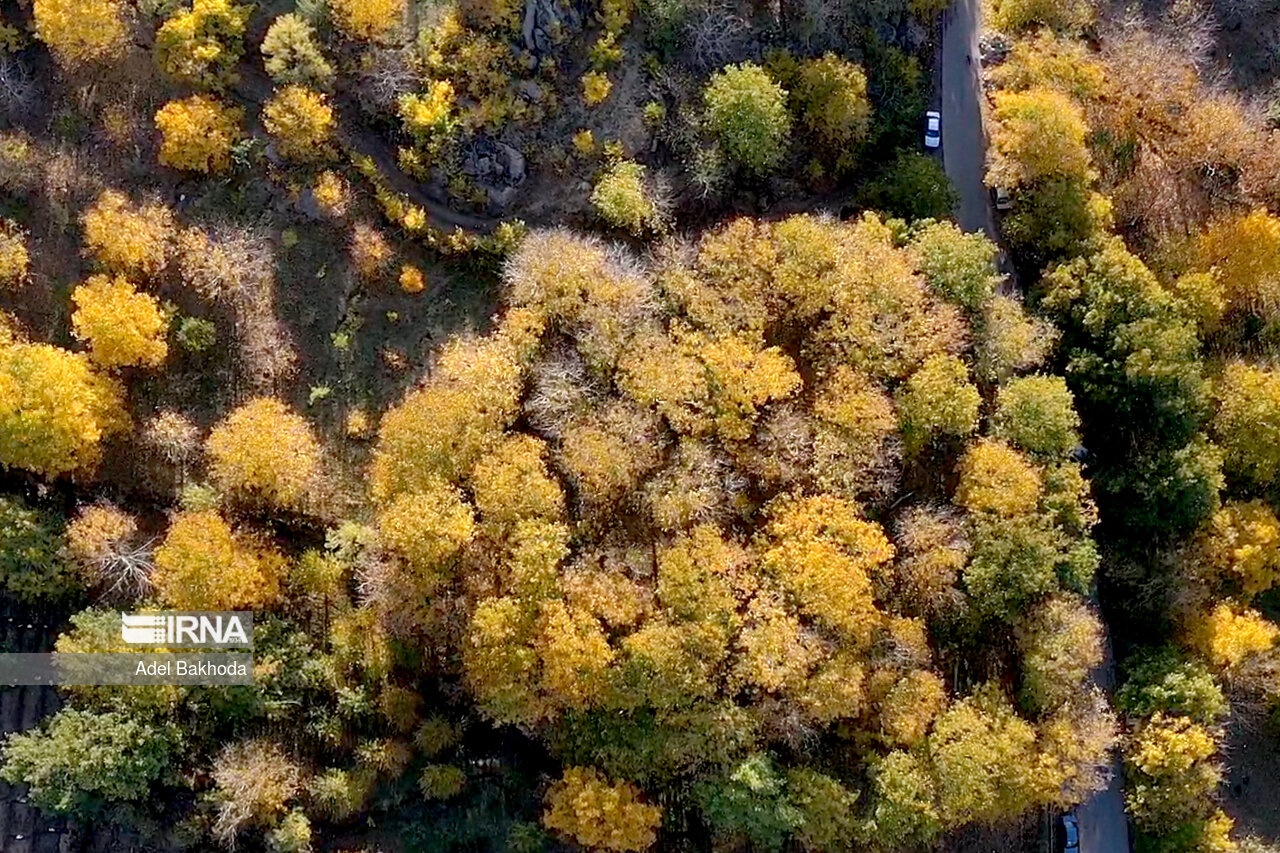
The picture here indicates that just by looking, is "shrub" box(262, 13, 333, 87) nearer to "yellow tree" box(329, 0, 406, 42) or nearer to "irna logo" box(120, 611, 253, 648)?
"yellow tree" box(329, 0, 406, 42)

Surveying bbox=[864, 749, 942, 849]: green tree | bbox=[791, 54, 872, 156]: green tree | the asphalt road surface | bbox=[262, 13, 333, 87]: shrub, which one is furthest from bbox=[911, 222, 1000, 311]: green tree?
bbox=[262, 13, 333, 87]: shrub

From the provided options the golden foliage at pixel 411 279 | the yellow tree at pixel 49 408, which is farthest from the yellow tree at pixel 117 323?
the golden foliage at pixel 411 279

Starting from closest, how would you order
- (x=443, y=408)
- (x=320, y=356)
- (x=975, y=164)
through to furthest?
(x=443, y=408), (x=320, y=356), (x=975, y=164)

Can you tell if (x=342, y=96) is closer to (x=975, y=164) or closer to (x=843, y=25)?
(x=843, y=25)

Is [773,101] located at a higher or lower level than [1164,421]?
higher

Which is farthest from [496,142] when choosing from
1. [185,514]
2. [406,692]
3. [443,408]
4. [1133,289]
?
[1133,289]

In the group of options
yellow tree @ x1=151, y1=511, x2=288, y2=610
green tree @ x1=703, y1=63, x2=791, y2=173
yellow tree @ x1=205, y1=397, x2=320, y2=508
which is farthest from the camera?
green tree @ x1=703, y1=63, x2=791, y2=173
